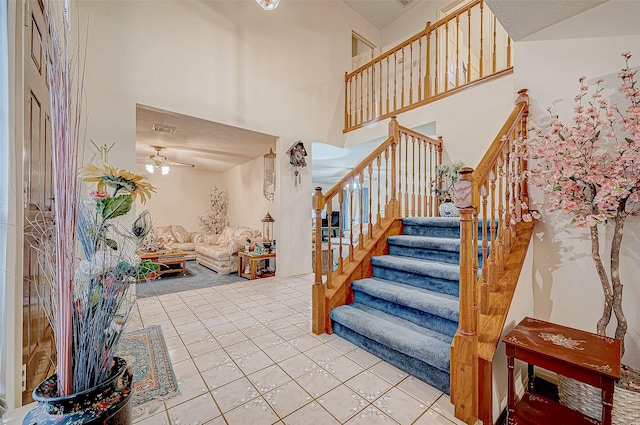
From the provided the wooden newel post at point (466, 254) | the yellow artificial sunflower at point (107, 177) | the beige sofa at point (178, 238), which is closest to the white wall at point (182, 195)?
the beige sofa at point (178, 238)

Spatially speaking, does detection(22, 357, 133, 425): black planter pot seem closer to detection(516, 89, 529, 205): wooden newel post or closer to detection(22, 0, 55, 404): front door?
detection(22, 0, 55, 404): front door

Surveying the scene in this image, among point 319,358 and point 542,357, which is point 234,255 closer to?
point 319,358

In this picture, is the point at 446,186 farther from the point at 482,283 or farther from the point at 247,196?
the point at 247,196

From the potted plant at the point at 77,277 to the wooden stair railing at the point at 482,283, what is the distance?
1539mm

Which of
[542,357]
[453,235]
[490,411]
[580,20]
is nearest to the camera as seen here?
[542,357]

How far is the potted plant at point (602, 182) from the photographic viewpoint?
4.62 ft

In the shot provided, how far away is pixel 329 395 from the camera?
65.1 inches

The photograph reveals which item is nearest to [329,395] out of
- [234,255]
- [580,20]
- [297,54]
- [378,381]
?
[378,381]

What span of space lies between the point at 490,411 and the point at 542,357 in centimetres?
42

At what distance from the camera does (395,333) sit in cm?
197

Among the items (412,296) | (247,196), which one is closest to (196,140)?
(247,196)

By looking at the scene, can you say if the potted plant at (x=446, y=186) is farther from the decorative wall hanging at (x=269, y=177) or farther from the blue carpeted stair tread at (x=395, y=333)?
the decorative wall hanging at (x=269, y=177)

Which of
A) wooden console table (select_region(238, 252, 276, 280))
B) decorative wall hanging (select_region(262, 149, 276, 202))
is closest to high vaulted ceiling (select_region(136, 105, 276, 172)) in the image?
decorative wall hanging (select_region(262, 149, 276, 202))

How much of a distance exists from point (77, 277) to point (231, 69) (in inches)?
157
